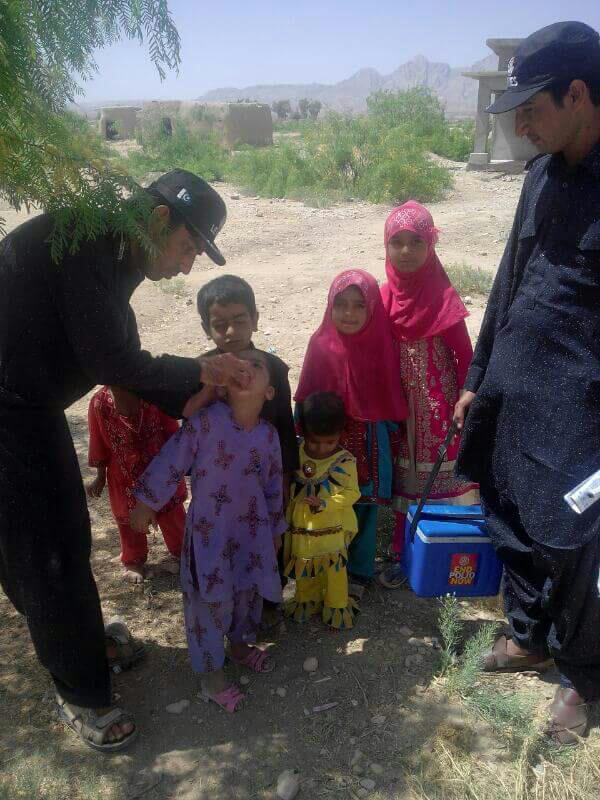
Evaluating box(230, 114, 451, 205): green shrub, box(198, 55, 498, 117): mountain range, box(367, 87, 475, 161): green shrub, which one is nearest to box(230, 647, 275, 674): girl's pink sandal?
box(230, 114, 451, 205): green shrub

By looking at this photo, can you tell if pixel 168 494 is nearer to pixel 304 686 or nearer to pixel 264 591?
pixel 264 591

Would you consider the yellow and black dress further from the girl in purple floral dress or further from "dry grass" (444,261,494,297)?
"dry grass" (444,261,494,297)

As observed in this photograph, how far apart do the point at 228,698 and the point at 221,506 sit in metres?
0.70

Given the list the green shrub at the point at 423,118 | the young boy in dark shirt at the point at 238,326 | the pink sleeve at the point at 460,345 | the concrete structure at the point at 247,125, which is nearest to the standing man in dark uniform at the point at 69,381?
the young boy in dark shirt at the point at 238,326

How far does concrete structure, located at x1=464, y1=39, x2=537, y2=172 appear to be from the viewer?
1625 centimetres

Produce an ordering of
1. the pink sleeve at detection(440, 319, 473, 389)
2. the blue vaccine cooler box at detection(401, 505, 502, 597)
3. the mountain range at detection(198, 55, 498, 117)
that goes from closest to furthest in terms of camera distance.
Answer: the blue vaccine cooler box at detection(401, 505, 502, 597), the pink sleeve at detection(440, 319, 473, 389), the mountain range at detection(198, 55, 498, 117)

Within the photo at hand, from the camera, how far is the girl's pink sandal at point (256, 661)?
259 cm

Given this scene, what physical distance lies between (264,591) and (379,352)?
1.09 m

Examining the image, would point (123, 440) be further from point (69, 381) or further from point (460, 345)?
point (460, 345)

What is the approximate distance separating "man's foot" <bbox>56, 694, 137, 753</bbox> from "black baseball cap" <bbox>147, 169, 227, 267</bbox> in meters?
1.53

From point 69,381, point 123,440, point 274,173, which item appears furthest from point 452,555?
point 274,173

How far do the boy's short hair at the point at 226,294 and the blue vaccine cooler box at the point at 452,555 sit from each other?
1.05 metres

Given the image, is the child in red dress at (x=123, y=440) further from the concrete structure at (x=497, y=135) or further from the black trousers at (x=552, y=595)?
the concrete structure at (x=497, y=135)

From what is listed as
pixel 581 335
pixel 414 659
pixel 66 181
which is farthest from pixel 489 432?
pixel 66 181
